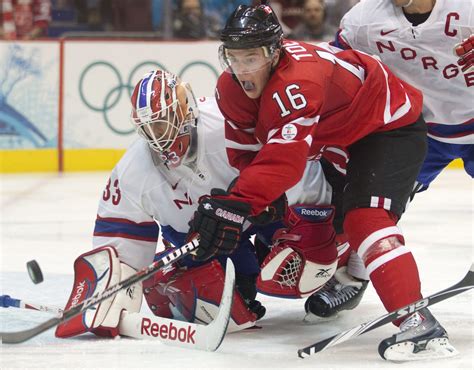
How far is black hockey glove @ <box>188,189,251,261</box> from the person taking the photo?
2623mm

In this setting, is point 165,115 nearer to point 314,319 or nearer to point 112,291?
point 112,291

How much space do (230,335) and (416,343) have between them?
58 cm

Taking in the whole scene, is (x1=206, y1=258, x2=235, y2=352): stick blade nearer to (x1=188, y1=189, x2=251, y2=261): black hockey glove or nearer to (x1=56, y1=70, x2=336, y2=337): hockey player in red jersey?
(x1=188, y1=189, x2=251, y2=261): black hockey glove

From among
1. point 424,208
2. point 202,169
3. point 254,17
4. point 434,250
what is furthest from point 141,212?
point 424,208

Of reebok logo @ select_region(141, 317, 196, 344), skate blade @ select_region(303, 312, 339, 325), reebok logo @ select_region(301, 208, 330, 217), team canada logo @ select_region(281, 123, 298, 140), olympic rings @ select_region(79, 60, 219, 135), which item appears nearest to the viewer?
team canada logo @ select_region(281, 123, 298, 140)

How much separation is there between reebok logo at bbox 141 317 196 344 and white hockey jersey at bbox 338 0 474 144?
1043 millimetres

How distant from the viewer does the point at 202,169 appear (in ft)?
9.95

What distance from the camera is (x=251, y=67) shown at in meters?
2.66

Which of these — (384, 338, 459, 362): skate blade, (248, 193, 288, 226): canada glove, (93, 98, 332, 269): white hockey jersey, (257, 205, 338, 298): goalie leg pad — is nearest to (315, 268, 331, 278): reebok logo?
(257, 205, 338, 298): goalie leg pad

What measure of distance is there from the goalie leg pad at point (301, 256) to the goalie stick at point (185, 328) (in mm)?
308

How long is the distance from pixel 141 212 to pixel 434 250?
170 cm

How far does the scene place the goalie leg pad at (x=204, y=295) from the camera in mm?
3010

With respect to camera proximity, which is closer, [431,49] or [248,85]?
[248,85]


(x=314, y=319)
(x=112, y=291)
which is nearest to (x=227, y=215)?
(x=112, y=291)
